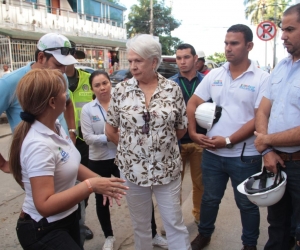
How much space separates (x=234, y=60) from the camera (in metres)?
2.66

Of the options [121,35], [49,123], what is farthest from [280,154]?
[121,35]

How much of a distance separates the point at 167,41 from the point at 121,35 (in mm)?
11088

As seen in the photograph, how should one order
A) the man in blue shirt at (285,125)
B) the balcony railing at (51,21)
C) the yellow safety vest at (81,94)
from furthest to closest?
1. the balcony railing at (51,21)
2. the yellow safety vest at (81,94)
3. the man in blue shirt at (285,125)

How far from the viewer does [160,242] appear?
3066mm

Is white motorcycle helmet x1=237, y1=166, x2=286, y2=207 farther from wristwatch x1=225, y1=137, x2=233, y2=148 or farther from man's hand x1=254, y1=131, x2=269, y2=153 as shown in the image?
wristwatch x1=225, y1=137, x2=233, y2=148

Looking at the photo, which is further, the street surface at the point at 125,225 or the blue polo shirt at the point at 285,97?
the street surface at the point at 125,225

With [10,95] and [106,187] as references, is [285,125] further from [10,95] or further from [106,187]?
[10,95]

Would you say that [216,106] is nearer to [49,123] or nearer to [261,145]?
[261,145]

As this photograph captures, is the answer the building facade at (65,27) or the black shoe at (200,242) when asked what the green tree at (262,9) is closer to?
the building facade at (65,27)

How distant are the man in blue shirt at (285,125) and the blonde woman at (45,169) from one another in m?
1.18

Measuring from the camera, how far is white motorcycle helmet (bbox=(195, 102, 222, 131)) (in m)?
2.68

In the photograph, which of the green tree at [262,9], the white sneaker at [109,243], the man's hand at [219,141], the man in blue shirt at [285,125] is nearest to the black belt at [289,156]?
the man in blue shirt at [285,125]

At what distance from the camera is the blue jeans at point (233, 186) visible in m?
2.64

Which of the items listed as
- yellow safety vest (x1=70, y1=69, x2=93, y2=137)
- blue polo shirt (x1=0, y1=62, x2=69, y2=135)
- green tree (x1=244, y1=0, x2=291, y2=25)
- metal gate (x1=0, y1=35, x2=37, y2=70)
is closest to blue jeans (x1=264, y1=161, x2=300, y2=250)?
blue polo shirt (x1=0, y1=62, x2=69, y2=135)
